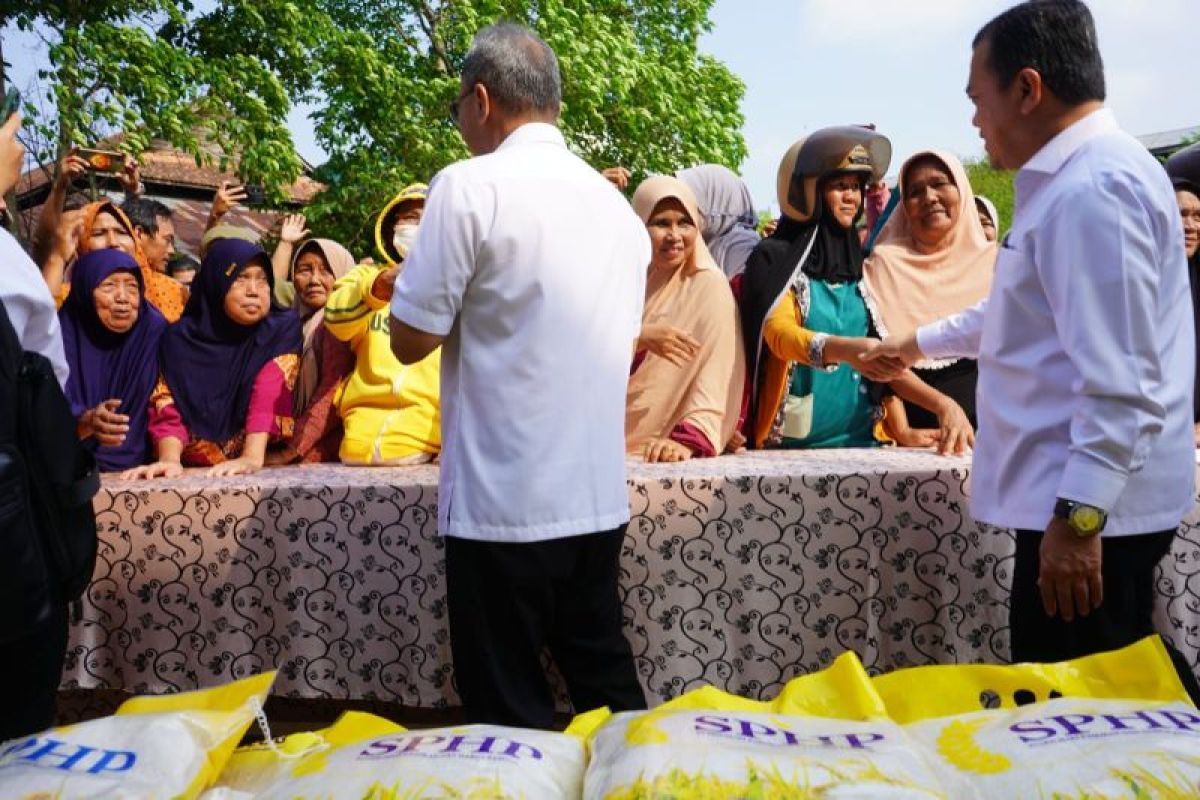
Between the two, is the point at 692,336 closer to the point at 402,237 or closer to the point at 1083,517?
the point at 402,237

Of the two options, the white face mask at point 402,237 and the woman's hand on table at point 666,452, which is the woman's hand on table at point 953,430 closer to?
the woman's hand on table at point 666,452

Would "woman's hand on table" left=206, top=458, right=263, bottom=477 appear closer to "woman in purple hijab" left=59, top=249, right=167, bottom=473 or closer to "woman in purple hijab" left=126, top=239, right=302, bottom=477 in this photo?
"woman in purple hijab" left=126, top=239, right=302, bottom=477

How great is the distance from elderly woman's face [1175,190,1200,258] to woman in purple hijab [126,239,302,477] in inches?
109

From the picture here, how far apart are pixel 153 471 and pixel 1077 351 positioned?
2.32 metres

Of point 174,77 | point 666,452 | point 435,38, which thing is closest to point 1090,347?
point 666,452

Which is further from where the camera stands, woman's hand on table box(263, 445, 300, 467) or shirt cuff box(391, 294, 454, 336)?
woman's hand on table box(263, 445, 300, 467)

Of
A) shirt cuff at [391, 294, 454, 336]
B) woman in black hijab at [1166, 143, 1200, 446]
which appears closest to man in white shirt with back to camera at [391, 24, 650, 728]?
shirt cuff at [391, 294, 454, 336]

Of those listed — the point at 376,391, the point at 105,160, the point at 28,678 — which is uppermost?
the point at 105,160

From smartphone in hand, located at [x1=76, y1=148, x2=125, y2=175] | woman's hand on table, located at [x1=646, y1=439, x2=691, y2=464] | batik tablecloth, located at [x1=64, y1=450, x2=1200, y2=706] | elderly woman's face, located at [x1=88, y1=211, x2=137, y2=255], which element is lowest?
batik tablecloth, located at [x1=64, y1=450, x2=1200, y2=706]

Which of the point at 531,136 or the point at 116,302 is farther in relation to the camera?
the point at 116,302

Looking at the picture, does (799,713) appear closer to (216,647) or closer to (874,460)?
(874,460)

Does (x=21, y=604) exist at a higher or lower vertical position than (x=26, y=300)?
lower

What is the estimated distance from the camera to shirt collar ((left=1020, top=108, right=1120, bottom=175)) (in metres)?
1.56

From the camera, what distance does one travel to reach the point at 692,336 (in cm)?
288
